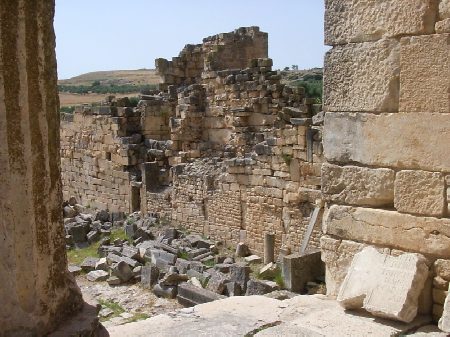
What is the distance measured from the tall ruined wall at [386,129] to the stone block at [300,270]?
5.00 meters

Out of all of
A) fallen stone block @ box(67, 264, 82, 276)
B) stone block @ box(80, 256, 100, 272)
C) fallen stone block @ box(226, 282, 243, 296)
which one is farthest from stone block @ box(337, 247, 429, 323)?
stone block @ box(80, 256, 100, 272)

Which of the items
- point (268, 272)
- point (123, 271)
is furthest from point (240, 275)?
point (123, 271)

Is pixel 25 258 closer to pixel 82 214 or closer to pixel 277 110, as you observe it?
pixel 277 110

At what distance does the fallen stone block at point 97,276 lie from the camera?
37.6 ft

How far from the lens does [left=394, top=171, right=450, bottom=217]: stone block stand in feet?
12.6

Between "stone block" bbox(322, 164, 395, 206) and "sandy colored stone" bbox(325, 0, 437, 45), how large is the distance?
905 mm

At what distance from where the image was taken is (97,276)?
11477mm

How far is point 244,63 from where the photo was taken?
17.5 m

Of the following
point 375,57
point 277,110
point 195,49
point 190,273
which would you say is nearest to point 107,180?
point 195,49

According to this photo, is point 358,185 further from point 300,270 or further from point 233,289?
point 233,289

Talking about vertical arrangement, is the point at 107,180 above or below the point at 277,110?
below

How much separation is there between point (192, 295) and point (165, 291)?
82cm

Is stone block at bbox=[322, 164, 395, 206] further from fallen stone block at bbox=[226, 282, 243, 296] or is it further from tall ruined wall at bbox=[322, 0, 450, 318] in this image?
fallen stone block at bbox=[226, 282, 243, 296]

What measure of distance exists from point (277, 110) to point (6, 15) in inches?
426
